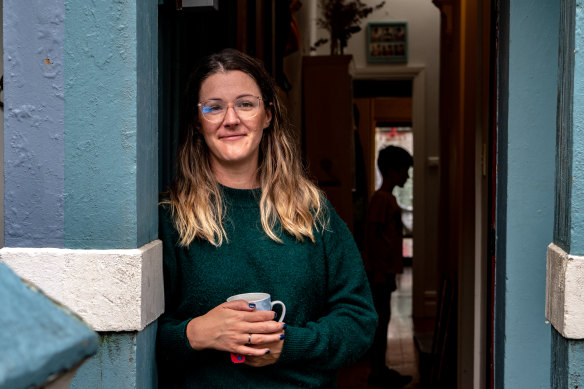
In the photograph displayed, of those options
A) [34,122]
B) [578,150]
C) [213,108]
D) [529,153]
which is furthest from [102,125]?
[529,153]

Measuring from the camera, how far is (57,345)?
0.78 m

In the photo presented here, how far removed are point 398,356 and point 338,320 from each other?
4.42 metres

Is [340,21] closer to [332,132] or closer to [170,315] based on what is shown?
[332,132]

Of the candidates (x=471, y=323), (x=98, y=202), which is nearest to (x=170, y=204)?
(x=98, y=202)

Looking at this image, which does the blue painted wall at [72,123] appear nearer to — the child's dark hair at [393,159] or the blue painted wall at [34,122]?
the blue painted wall at [34,122]

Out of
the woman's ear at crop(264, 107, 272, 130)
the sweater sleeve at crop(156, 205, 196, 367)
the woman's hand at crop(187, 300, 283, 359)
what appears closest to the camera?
the woman's hand at crop(187, 300, 283, 359)

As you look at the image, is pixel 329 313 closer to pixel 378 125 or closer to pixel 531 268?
pixel 531 268

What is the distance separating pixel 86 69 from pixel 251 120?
468 mm

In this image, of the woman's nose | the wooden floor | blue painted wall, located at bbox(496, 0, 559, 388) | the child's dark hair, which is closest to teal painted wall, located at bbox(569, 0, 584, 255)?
blue painted wall, located at bbox(496, 0, 559, 388)

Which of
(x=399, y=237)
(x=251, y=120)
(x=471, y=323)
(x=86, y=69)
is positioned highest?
(x=86, y=69)

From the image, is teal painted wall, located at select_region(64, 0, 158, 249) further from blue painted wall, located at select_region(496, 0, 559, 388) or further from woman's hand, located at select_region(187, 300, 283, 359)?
blue painted wall, located at select_region(496, 0, 559, 388)

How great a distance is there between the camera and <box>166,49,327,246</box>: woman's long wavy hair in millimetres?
2014

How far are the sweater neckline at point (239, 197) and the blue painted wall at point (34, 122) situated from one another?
1.50 feet

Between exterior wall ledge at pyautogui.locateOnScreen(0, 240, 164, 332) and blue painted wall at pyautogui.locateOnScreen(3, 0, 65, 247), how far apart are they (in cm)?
5
